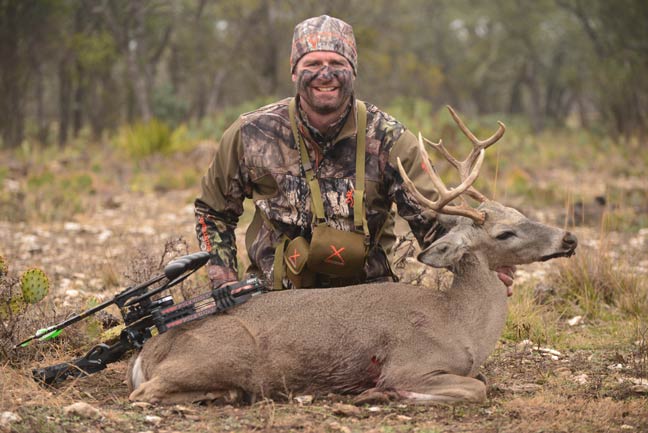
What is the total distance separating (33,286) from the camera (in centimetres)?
497

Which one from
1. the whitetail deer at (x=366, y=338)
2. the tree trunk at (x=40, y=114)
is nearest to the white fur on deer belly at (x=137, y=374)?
the whitetail deer at (x=366, y=338)

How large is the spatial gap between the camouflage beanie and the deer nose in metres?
1.63

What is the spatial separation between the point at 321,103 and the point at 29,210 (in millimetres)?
6136

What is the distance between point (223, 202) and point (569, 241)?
2.15m

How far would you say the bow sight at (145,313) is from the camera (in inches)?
175

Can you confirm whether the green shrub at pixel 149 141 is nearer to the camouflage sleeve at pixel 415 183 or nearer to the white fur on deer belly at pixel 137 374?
the camouflage sleeve at pixel 415 183

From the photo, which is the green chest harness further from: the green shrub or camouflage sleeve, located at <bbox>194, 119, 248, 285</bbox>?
the green shrub

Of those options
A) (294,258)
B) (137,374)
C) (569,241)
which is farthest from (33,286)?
(569,241)

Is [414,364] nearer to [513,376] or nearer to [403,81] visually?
[513,376]

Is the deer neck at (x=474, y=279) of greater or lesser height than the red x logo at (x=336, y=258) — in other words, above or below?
below

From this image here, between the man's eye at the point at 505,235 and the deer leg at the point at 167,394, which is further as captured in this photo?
the man's eye at the point at 505,235

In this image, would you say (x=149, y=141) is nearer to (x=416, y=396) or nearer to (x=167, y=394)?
(x=167, y=394)

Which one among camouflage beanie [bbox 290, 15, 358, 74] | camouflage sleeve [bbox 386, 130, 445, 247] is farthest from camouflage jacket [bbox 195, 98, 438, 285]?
camouflage beanie [bbox 290, 15, 358, 74]

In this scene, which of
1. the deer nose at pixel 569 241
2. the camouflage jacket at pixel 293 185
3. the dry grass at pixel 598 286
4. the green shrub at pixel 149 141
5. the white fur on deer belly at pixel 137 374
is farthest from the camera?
the green shrub at pixel 149 141
